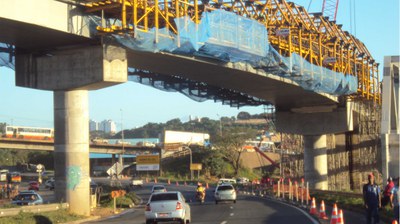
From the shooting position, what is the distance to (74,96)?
3356cm

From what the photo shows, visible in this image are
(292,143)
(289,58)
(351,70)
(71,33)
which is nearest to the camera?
(71,33)

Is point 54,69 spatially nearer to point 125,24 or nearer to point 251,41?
point 125,24

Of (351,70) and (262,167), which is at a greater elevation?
(351,70)

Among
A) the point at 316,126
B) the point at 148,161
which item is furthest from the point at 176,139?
the point at 316,126

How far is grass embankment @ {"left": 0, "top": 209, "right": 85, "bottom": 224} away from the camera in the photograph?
25.6 metres

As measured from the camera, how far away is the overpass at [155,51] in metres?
30.2

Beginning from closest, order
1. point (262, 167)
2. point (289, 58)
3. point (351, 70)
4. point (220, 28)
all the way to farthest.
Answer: point (220, 28)
point (289, 58)
point (351, 70)
point (262, 167)

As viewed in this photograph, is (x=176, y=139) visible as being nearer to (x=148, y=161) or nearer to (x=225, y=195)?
(x=148, y=161)

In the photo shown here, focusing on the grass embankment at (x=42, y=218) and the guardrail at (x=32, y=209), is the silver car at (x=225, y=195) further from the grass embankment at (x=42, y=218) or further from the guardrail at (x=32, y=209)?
the grass embankment at (x=42, y=218)

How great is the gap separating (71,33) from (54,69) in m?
4.71

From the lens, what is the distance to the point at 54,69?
33812mm

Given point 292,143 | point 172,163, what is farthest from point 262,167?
point 292,143

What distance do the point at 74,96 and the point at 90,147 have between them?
3603 inches

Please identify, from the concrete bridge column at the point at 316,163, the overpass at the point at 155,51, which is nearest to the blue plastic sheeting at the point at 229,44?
the overpass at the point at 155,51
